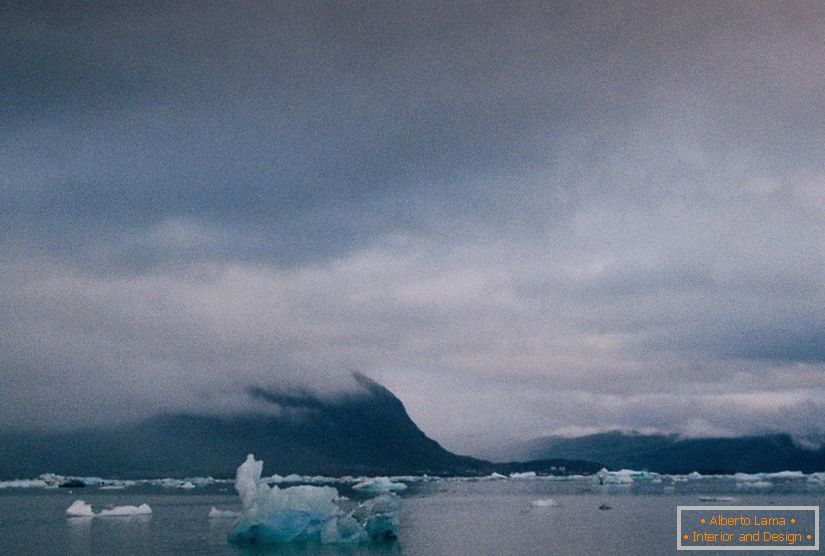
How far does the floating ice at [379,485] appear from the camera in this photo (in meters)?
86.1

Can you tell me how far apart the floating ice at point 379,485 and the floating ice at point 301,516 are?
5060 centimetres

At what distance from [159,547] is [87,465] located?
171880mm

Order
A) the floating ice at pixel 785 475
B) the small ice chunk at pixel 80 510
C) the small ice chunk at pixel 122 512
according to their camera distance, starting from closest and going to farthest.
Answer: the small ice chunk at pixel 80 510, the small ice chunk at pixel 122 512, the floating ice at pixel 785 475

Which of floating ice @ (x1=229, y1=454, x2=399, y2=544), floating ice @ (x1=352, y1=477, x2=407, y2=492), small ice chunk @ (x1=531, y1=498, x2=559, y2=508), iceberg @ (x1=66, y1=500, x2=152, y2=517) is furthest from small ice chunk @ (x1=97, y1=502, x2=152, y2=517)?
floating ice @ (x1=352, y1=477, x2=407, y2=492)

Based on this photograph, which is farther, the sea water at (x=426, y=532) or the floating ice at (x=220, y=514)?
the floating ice at (x=220, y=514)

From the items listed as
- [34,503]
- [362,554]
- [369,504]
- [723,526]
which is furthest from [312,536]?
[34,503]

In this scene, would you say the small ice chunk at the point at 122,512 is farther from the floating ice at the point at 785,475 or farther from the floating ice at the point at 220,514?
the floating ice at the point at 785,475

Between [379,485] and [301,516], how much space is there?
5745 cm

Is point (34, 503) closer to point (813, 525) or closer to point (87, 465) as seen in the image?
point (813, 525)

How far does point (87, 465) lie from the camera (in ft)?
623

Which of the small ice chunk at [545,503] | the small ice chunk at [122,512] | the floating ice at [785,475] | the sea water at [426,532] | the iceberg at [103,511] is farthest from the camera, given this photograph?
the floating ice at [785,475]

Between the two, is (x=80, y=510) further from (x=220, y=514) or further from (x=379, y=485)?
(x=379, y=485)

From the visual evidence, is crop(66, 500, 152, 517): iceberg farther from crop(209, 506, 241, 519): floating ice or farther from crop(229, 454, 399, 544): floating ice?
crop(229, 454, 399, 544): floating ice

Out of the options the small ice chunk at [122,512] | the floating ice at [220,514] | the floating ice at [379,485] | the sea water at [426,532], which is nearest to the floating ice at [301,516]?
the sea water at [426,532]
